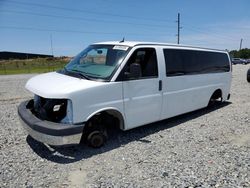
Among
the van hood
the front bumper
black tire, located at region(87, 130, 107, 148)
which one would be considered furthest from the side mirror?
the front bumper

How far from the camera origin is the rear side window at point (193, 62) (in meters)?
5.44

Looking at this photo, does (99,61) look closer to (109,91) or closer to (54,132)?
(109,91)

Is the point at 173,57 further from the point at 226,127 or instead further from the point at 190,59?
the point at 226,127

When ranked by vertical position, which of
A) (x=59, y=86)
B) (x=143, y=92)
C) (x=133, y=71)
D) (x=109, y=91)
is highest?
(x=133, y=71)

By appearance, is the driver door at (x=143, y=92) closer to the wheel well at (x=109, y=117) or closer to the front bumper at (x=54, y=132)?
the wheel well at (x=109, y=117)

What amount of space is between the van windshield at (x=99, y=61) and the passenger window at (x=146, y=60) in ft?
0.91

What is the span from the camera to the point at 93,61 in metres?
4.91

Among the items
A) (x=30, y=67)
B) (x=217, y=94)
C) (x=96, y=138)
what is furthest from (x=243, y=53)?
(x=96, y=138)

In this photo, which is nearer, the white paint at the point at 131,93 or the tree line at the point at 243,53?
the white paint at the point at 131,93

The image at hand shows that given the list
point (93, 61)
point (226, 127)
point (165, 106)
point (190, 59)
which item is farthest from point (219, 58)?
point (93, 61)

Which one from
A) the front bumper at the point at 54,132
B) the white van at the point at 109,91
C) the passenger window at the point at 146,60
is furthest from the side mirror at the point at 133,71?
the front bumper at the point at 54,132

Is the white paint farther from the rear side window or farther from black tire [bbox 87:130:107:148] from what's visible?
black tire [bbox 87:130:107:148]

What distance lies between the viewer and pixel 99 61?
15.8 feet

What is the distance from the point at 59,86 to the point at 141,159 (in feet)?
6.19
